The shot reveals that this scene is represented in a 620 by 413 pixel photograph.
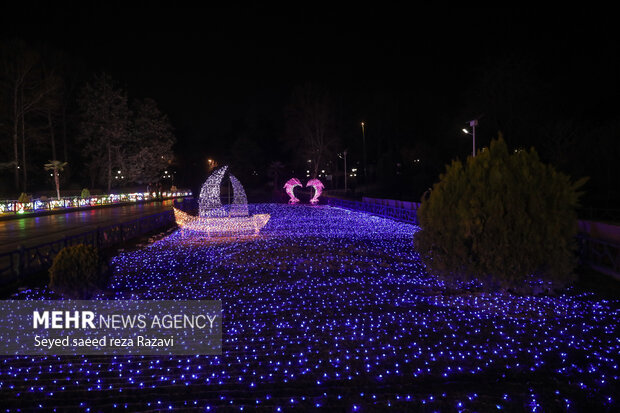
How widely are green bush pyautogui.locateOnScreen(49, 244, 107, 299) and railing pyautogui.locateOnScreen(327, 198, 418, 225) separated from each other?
43.7 feet

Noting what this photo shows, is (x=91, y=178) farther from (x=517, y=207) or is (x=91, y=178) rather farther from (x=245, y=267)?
(x=517, y=207)

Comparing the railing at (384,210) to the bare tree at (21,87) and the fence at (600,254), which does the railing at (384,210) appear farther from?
the bare tree at (21,87)

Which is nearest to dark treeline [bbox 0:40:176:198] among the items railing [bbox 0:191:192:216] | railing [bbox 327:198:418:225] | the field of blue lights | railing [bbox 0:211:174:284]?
railing [bbox 0:191:192:216]

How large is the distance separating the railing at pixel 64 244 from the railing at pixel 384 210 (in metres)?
11.7

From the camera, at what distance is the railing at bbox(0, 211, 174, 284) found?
31.0 ft

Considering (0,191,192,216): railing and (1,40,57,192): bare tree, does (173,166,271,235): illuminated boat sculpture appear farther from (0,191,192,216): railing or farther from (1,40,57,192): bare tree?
(1,40,57,192): bare tree

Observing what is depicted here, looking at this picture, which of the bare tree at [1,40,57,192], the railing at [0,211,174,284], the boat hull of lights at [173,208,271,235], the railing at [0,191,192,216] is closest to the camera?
the railing at [0,211,174,284]

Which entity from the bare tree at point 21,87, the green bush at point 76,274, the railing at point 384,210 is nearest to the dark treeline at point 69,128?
the bare tree at point 21,87

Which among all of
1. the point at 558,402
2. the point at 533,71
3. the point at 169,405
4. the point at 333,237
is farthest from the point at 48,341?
the point at 533,71

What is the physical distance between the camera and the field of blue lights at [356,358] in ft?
14.6

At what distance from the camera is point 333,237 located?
17.5 m

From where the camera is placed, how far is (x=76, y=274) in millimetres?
7883

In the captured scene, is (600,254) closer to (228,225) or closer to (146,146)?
(228,225)

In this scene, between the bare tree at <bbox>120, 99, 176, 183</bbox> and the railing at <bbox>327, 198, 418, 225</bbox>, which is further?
the bare tree at <bbox>120, 99, 176, 183</bbox>
